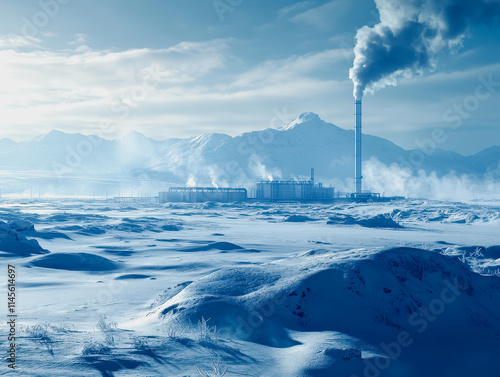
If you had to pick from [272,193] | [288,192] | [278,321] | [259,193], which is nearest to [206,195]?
[259,193]

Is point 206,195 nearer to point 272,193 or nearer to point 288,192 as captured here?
point 272,193

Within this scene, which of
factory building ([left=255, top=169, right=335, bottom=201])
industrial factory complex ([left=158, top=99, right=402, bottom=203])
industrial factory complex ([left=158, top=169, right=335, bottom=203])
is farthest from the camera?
factory building ([left=255, top=169, right=335, bottom=201])

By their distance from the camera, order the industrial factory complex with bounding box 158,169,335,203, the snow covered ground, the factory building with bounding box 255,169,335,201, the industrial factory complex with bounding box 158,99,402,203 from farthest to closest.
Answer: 1. the factory building with bounding box 255,169,335,201
2. the industrial factory complex with bounding box 158,169,335,203
3. the industrial factory complex with bounding box 158,99,402,203
4. the snow covered ground

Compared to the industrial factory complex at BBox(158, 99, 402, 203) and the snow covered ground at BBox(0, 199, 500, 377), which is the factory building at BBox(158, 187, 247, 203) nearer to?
the industrial factory complex at BBox(158, 99, 402, 203)

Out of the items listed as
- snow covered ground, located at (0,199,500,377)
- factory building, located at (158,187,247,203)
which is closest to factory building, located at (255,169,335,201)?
factory building, located at (158,187,247,203)

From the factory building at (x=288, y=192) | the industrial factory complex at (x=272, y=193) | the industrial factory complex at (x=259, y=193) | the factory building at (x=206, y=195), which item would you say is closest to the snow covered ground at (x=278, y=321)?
the industrial factory complex at (x=272, y=193)

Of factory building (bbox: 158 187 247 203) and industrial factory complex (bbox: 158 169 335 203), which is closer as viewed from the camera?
factory building (bbox: 158 187 247 203)

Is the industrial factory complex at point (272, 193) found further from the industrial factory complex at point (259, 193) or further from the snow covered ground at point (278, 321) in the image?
the snow covered ground at point (278, 321)

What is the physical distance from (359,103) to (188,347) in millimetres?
72419

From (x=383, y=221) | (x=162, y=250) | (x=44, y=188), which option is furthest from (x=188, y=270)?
(x=44, y=188)

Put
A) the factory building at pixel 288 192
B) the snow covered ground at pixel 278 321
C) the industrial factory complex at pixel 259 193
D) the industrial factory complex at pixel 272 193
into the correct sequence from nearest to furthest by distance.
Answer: the snow covered ground at pixel 278 321 → the industrial factory complex at pixel 272 193 → the industrial factory complex at pixel 259 193 → the factory building at pixel 288 192

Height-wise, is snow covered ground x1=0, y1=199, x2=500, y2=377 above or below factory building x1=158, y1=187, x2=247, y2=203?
below

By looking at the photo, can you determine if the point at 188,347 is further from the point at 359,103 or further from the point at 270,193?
the point at 270,193

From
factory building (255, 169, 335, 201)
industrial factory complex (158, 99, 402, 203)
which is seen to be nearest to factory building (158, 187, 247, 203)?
industrial factory complex (158, 99, 402, 203)
